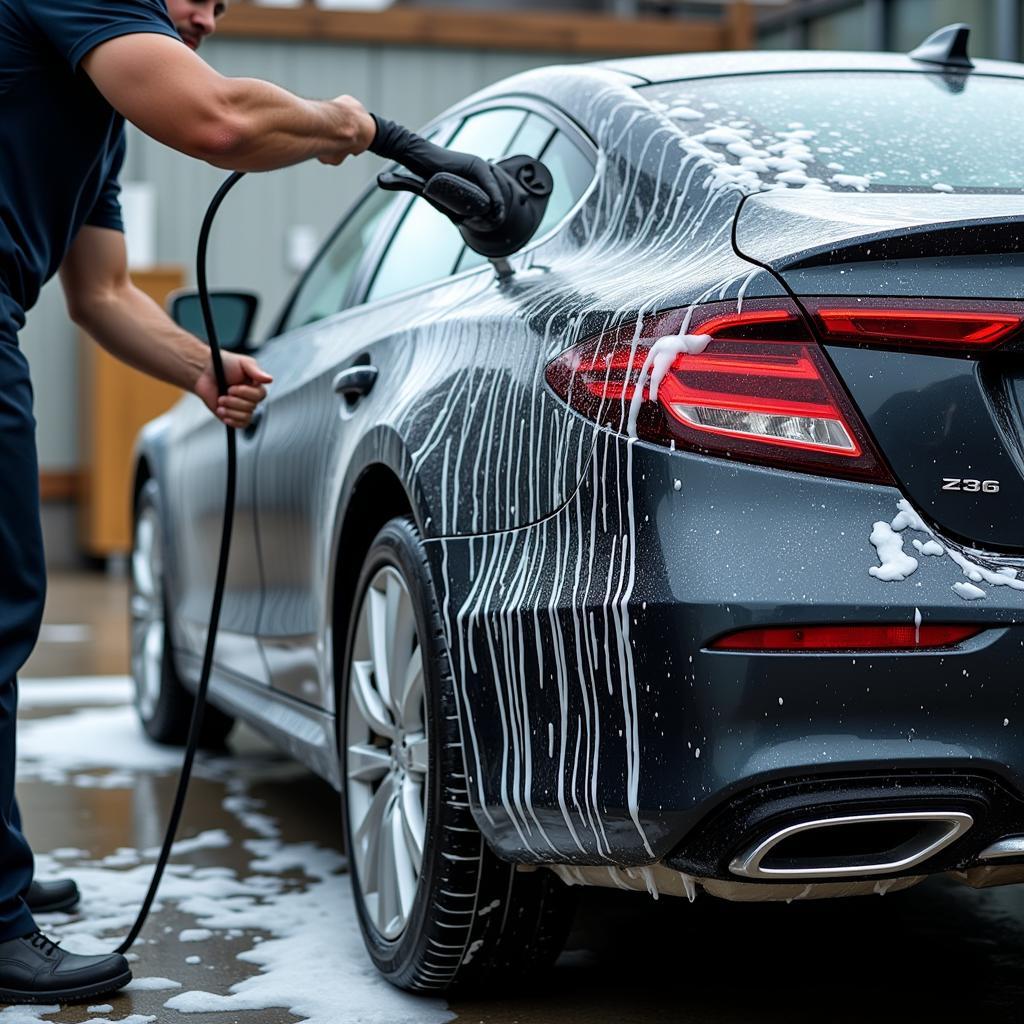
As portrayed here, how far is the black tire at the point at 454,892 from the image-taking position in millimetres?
2639

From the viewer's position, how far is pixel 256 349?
4547 mm

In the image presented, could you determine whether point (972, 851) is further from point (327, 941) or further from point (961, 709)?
point (327, 941)

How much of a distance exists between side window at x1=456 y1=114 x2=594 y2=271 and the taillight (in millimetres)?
682

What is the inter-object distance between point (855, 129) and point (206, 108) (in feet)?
3.30

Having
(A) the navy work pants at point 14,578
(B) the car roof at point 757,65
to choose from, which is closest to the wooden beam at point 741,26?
(B) the car roof at point 757,65

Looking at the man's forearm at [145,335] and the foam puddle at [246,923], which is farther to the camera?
the man's forearm at [145,335]

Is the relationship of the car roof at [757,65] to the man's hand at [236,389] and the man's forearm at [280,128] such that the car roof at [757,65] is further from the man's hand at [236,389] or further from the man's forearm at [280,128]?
the man's hand at [236,389]

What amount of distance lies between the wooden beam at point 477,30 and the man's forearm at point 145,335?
344 inches

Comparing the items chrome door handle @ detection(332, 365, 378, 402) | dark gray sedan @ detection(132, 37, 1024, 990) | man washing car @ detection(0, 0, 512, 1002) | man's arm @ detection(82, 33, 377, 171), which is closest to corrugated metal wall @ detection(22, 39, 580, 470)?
chrome door handle @ detection(332, 365, 378, 402)

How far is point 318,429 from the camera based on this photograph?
11.4ft

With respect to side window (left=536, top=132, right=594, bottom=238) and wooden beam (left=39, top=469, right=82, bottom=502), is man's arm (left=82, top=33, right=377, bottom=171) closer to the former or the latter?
side window (left=536, top=132, right=594, bottom=238)

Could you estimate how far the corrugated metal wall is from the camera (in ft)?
39.3

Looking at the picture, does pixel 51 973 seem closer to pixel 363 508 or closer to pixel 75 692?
pixel 363 508

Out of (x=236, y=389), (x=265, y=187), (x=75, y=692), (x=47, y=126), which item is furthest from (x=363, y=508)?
(x=265, y=187)
